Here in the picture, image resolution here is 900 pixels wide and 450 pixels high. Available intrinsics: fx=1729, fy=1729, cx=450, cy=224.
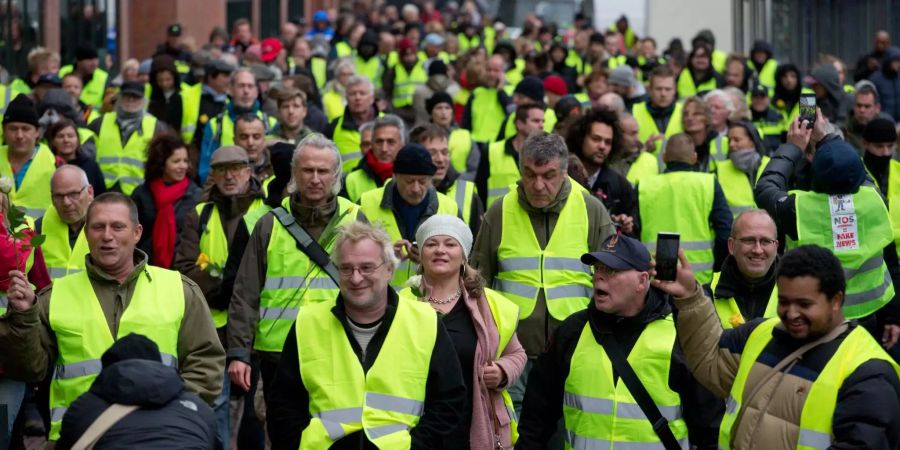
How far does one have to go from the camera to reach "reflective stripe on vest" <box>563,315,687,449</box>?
755cm

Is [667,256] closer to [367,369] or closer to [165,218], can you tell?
[367,369]

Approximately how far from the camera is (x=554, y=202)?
9797mm

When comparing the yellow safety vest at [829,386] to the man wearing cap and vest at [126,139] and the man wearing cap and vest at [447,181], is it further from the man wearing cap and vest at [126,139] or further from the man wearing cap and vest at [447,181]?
the man wearing cap and vest at [126,139]

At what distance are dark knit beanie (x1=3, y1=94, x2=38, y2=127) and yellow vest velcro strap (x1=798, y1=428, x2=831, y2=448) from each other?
8.23 m

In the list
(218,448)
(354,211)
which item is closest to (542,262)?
(354,211)

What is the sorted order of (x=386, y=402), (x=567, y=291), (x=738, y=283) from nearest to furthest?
(x=386, y=402) → (x=738, y=283) → (x=567, y=291)

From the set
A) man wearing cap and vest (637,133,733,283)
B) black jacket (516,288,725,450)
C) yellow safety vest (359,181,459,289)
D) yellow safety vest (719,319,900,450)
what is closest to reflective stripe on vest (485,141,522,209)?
man wearing cap and vest (637,133,733,283)

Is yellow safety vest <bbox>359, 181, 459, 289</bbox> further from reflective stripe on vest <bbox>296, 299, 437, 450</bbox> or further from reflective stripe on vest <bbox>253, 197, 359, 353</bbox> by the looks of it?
reflective stripe on vest <bbox>296, 299, 437, 450</bbox>

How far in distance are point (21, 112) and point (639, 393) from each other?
715 centimetres

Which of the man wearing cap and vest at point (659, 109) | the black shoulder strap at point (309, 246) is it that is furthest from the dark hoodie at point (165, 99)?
A: the black shoulder strap at point (309, 246)

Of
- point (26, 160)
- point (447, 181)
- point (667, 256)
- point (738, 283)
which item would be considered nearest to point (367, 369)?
point (667, 256)

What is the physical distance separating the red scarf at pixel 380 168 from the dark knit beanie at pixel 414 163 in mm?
1697

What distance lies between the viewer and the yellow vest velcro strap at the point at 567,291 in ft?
31.8

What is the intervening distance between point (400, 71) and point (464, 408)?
1476cm
